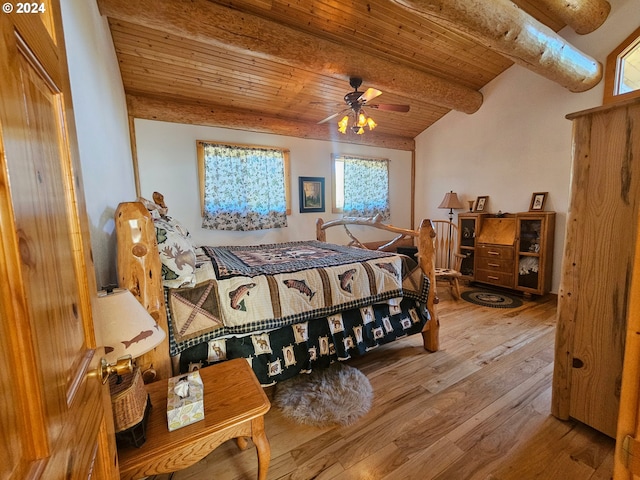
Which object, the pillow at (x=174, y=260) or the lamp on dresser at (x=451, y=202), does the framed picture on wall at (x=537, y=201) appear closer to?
the lamp on dresser at (x=451, y=202)

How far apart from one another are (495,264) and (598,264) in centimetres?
266

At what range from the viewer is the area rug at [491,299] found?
3434mm

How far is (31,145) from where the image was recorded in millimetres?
417

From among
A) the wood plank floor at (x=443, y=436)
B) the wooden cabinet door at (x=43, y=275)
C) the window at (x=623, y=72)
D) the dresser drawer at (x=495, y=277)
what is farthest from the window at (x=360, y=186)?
the wooden cabinet door at (x=43, y=275)

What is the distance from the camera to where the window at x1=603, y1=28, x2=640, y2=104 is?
3.03m

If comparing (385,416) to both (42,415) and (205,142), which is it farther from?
(205,142)

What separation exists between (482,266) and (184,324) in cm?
398

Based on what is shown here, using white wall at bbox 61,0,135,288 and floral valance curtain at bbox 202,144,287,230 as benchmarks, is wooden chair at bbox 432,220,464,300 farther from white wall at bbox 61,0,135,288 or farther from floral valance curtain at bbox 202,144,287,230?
white wall at bbox 61,0,135,288

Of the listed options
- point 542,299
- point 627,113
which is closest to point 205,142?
point 627,113

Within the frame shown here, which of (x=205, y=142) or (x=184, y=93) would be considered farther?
(x=205, y=142)

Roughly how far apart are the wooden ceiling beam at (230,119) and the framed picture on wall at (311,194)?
2.20ft

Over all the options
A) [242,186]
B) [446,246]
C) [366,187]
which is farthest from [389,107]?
[446,246]

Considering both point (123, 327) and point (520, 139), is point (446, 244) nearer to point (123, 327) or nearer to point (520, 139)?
point (520, 139)

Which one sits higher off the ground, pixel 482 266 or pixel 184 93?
pixel 184 93
